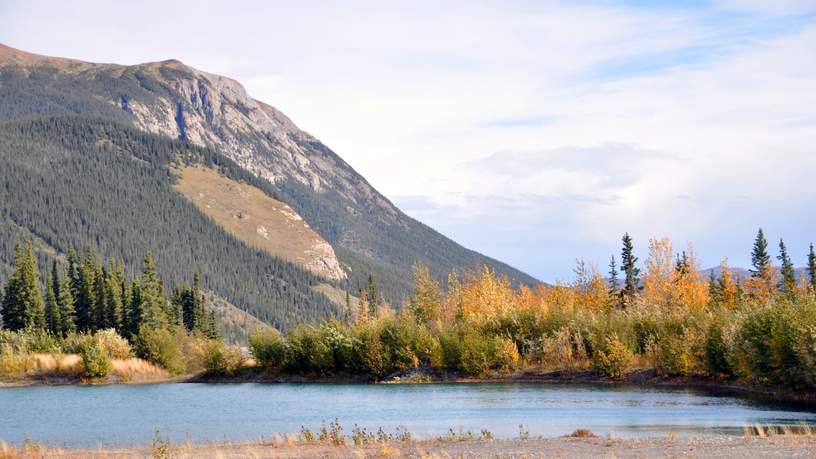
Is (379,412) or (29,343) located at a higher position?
(29,343)

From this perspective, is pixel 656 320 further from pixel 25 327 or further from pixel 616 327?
pixel 25 327

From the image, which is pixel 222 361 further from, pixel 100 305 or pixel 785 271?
pixel 785 271

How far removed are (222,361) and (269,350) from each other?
19.6 ft

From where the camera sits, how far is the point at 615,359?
2820 inches

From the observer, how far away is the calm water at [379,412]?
4475 cm

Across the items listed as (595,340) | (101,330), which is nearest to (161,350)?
(101,330)

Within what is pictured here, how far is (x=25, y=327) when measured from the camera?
11531cm

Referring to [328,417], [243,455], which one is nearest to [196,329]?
[328,417]

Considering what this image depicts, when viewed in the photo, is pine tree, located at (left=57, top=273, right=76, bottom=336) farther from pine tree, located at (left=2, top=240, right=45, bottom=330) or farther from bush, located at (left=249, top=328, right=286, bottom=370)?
bush, located at (left=249, top=328, right=286, bottom=370)

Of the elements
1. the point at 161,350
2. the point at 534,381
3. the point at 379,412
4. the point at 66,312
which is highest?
the point at 66,312

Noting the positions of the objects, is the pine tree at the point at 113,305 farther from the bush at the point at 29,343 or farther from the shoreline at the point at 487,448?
the shoreline at the point at 487,448

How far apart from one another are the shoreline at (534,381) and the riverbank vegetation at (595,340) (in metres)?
0.61

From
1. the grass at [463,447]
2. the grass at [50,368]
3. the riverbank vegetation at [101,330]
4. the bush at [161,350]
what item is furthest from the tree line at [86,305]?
the grass at [463,447]

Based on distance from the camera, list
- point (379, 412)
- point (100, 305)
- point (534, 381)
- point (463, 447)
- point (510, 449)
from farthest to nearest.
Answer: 1. point (100, 305)
2. point (534, 381)
3. point (379, 412)
4. point (463, 447)
5. point (510, 449)
